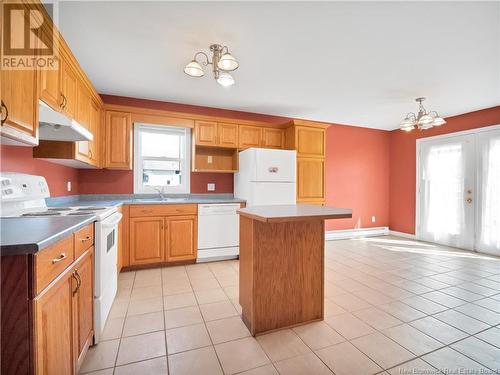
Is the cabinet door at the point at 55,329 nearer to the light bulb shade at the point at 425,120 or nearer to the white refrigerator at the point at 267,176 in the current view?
the white refrigerator at the point at 267,176

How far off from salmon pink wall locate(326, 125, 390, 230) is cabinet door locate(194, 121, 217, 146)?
254 cm

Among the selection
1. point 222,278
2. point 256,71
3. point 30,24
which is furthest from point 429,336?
point 30,24

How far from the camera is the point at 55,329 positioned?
1.09 m

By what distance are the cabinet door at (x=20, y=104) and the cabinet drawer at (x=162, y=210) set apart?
5.81 feet

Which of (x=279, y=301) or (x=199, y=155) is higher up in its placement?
(x=199, y=155)

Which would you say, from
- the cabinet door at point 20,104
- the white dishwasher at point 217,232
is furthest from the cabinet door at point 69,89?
the white dishwasher at point 217,232

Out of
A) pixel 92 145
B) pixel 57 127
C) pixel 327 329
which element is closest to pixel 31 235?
pixel 57 127

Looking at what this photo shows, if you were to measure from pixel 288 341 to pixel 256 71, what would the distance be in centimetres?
275

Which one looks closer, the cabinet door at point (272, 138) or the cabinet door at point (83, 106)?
the cabinet door at point (83, 106)

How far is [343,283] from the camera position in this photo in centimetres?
287

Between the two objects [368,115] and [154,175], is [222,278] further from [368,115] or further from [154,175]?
[368,115]

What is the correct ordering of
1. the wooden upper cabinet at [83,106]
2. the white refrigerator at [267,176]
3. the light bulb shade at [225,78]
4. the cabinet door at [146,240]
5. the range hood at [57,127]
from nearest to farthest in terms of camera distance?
the range hood at [57,127], the light bulb shade at [225,78], the wooden upper cabinet at [83,106], the cabinet door at [146,240], the white refrigerator at [267,176]

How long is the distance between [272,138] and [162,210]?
Answer: 2.20 m

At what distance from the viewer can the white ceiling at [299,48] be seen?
1907 mm
